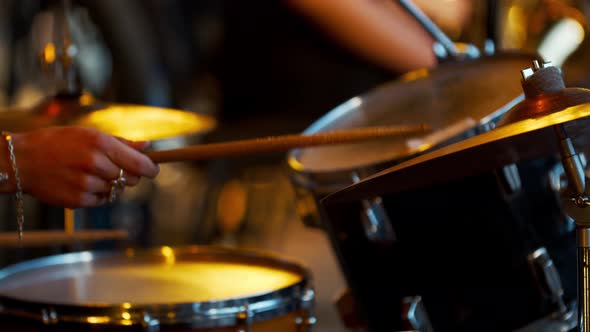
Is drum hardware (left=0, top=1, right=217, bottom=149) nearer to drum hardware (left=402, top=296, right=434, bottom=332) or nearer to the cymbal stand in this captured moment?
drum hardware (left=402, top=296, right=434, bottom=332)

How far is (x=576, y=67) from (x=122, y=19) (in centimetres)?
191

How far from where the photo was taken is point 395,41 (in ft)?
6.06

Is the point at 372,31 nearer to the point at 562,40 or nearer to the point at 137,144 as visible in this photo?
the point at 562,40

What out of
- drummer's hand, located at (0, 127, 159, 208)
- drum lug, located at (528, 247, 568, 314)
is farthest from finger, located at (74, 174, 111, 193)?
drum lug, located at (528, 247, 568, 314)

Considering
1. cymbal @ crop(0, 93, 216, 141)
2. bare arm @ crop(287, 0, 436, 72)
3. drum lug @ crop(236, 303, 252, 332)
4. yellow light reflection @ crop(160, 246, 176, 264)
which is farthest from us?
bare arm @ crop(287, 0, 436, 72)

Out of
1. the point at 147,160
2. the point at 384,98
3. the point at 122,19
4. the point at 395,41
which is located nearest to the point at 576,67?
the point at 395,41

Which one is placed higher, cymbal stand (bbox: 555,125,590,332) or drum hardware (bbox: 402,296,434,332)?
cymbal stand (bbox: 555,125,590,332)

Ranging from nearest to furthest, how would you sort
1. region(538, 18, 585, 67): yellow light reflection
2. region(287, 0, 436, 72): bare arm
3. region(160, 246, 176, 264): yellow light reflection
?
1. region(160, 246, 176, 264): yellow light reflection
2. region(538, 18, 585, 67): yellow light reflection
3. region(287, 0, 436, 72): bare arm

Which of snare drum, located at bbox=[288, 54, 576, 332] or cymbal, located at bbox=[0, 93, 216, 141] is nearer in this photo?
snare drum, located at bbox=[288, 54, 576, 332]

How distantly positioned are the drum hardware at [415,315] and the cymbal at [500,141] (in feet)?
0.88

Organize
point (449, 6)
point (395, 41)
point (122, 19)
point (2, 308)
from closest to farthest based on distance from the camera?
point (2, 308), point (395, 41), point (449, 6), point (122, 19)

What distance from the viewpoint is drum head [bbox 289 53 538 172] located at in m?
0.92

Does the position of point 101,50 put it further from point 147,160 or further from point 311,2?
point 147,160

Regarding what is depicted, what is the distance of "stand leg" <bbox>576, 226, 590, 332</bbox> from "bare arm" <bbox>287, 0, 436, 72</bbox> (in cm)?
124
